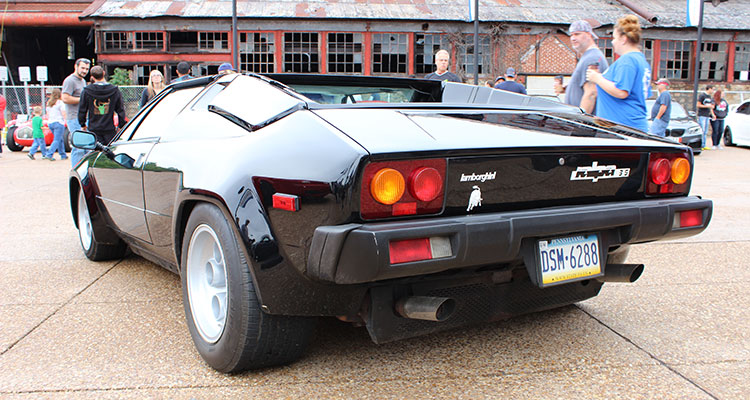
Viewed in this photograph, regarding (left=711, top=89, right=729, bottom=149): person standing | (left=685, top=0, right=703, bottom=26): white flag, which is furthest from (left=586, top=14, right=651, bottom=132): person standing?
(left=685, top=0, right=703, bottom=26): white flag

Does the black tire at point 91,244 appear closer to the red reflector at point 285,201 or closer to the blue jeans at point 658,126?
the red reflector at point 285,201

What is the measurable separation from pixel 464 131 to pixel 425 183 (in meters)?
0.33

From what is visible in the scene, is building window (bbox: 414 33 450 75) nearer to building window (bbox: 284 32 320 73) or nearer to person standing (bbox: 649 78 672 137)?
building window (bbox: 284 32 320 73)

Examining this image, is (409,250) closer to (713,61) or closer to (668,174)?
(668,174)

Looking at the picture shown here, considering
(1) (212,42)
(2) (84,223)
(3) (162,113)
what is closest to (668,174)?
(3) (162,113)

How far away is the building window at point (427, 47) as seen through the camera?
2736cm

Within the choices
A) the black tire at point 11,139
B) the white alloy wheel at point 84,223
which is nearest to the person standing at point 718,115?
the white alloy wheel at point 84,223

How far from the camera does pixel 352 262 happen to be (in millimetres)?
1867

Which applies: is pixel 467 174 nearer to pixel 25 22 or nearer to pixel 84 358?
pixel 84 358

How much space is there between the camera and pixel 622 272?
2.52 m

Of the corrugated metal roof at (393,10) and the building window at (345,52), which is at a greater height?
the corrugated metal roof at (393,10)

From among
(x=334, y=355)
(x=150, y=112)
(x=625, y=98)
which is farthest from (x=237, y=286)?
(x=625, y=98)

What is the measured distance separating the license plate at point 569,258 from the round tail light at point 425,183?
1.55ft

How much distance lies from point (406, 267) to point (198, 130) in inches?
53.1
